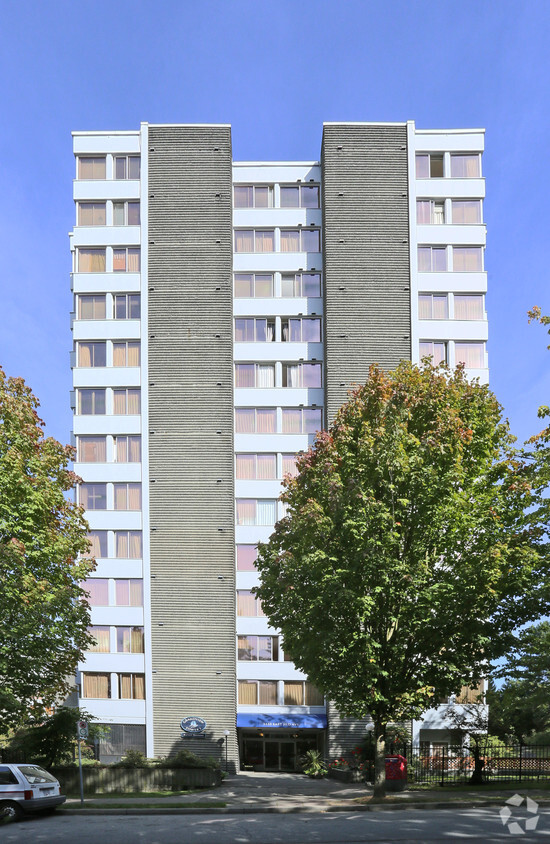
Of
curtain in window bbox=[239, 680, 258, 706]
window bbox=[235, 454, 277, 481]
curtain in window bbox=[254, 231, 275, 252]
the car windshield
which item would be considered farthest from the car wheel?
curtain in window bbox=[254, 231, 275, 252]

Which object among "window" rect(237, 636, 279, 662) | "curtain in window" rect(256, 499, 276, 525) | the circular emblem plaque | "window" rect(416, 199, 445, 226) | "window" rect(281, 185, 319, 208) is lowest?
the circular emblem plaque

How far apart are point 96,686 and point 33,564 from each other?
1923 cm

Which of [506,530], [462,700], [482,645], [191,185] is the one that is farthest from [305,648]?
[191,185]

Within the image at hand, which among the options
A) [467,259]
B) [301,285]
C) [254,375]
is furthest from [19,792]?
[467,259]

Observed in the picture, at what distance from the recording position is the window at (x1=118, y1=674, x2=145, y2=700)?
147ft

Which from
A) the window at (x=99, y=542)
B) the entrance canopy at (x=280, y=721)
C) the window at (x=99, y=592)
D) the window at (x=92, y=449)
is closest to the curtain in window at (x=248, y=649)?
the entrance canopy at (x=280, y=721)

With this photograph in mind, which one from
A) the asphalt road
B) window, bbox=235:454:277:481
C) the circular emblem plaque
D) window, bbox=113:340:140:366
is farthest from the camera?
window, bbox=113:340:140:366

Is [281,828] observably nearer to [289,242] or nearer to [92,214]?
[289,242]

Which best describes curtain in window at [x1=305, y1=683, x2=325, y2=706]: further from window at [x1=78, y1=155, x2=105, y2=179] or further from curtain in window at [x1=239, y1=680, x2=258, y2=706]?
window at [x1=78, y1=155, x2=105, y2=179]

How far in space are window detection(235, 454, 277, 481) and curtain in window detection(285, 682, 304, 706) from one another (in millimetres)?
10777

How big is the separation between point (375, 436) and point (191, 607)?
21.7 metres

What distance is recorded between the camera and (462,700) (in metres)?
41.8

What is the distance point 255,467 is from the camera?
155ft

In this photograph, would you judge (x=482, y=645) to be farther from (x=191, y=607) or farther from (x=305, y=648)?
(x=191, y=607)
